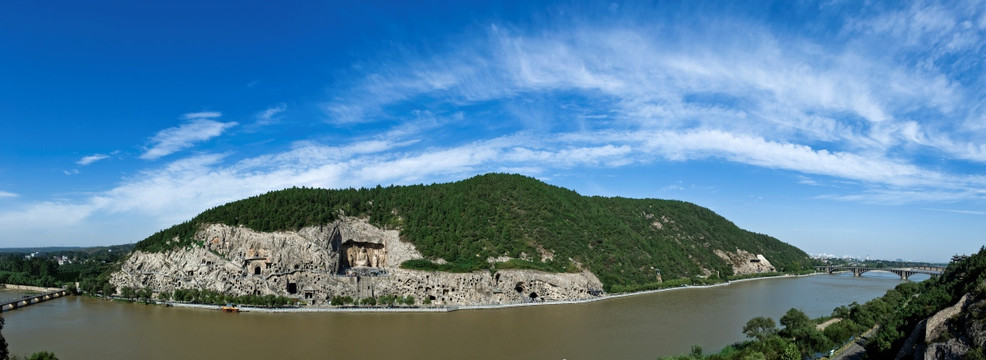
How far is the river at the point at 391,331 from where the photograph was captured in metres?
31.8

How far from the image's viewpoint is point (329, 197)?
68312 millimetres

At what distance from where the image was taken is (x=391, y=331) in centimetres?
3912

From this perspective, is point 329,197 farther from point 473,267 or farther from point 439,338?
point 439,338

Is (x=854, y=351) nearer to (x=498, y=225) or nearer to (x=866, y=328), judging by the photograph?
(x=866, y=328)

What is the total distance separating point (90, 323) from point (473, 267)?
120 feet

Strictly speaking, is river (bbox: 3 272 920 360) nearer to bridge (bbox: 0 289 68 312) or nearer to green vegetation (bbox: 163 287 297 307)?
bridge (bbox: 0 289 68 312)

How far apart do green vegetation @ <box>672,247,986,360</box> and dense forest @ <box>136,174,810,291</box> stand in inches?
1107

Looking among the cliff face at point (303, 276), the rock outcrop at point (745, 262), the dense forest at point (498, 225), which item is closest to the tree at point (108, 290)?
the cliff face at point (303, 276)

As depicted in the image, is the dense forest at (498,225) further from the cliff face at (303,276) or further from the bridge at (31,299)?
the bridge at (31,299)

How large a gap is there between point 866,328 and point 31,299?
8653 cm

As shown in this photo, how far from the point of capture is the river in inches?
1253

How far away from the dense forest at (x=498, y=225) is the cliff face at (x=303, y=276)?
1.61 m

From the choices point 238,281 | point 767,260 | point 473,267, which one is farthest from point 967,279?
point 767,260

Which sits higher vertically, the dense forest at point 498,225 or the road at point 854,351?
the dense forest at point 498,225
